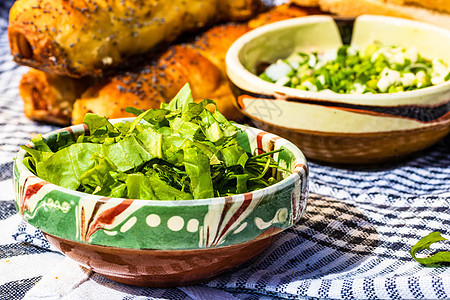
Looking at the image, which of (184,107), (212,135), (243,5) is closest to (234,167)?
(212,135)

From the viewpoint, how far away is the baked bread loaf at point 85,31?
1.55 meters

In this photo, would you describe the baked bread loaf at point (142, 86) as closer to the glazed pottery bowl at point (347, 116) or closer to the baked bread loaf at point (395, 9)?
the glazed pottery bowl at point (347, 116)

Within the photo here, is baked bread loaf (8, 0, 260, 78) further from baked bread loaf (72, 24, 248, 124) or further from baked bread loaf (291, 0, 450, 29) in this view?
baked bread loaf (291, 0, 450, 29)

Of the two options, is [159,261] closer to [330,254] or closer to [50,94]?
[330,254]

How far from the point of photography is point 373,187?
53.2 inches

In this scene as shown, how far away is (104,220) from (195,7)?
4.01 feet

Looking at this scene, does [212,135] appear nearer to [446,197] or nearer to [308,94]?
[308,94]

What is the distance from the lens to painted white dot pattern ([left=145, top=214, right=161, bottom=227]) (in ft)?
2.43

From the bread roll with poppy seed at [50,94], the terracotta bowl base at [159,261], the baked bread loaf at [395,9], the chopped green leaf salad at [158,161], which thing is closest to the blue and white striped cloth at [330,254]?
the terracotta bowl base at [159,261]

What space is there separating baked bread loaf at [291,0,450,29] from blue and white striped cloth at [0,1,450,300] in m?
0.66

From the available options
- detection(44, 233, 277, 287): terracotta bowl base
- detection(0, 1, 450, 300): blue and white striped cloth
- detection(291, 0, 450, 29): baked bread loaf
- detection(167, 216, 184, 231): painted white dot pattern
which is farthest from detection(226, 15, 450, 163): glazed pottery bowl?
detection(167, 216, 184, 231): painted white dot pattern

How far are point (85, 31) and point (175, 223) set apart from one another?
101cm

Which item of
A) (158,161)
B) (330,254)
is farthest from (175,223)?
(330,254)

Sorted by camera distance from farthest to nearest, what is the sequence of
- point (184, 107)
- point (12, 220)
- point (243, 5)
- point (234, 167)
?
point (243, 5), point (12, 220), point (184, 107), point (234, 167)
